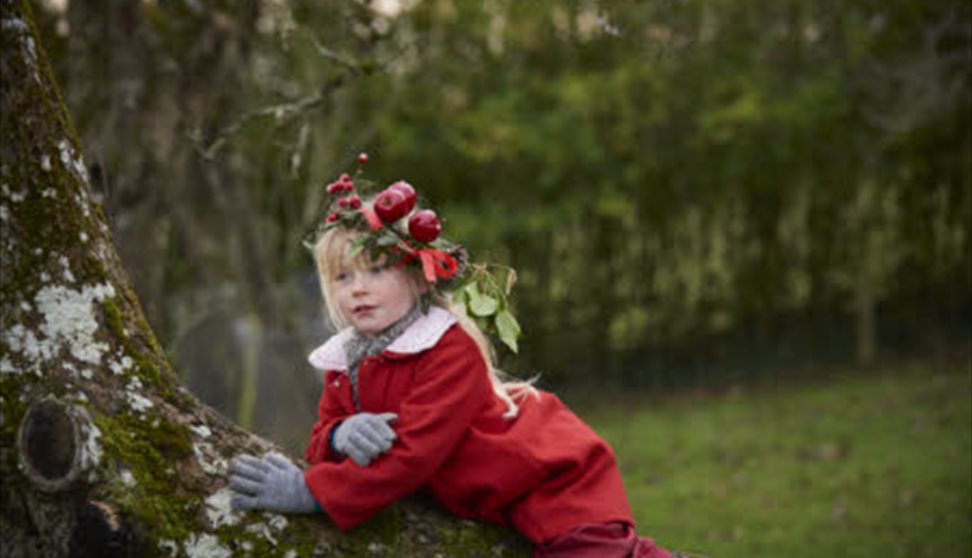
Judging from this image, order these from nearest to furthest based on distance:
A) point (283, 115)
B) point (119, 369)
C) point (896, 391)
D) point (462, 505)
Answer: point (119, 369)
point (462, 505)
point (283, 115)
point (896, 391)

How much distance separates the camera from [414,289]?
2.78 metres

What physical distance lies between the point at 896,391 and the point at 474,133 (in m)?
5.81

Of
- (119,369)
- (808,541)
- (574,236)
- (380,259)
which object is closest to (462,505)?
(380,259)

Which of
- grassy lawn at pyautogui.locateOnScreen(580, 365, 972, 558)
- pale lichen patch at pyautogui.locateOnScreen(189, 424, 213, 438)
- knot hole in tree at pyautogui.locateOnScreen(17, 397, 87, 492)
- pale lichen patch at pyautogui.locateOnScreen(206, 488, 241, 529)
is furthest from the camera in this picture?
grassy lawn at pyautogui.locateOnScreen(580, 365, 972, 558)

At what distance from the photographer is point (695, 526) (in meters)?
7.31

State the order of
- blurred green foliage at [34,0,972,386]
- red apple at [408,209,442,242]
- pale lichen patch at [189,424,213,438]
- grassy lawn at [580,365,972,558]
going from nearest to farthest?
pale lichen patch at [189,424,213,438] < red apple at [408,209,442,242] < grassy lawn at [580,365,972,558] < blurred green foliage at [34,0,972,386]

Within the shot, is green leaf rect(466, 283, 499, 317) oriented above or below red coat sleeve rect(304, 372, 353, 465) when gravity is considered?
above

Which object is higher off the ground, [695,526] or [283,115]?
[283,115]

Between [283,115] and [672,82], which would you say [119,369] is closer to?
[283,115]

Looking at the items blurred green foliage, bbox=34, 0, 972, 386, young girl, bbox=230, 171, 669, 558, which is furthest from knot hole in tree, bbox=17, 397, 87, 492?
blurred green foliage, bbox=34, 0, 972, 386

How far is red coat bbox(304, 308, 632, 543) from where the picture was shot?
251cm

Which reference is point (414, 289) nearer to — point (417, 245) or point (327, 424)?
point (417, 245)

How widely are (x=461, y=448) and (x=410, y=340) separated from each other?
292mm

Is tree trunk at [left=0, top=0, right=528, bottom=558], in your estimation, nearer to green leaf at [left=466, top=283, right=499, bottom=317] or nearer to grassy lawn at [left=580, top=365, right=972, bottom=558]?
green leaf at [left=466, top=283, right=499, bottom=317]
